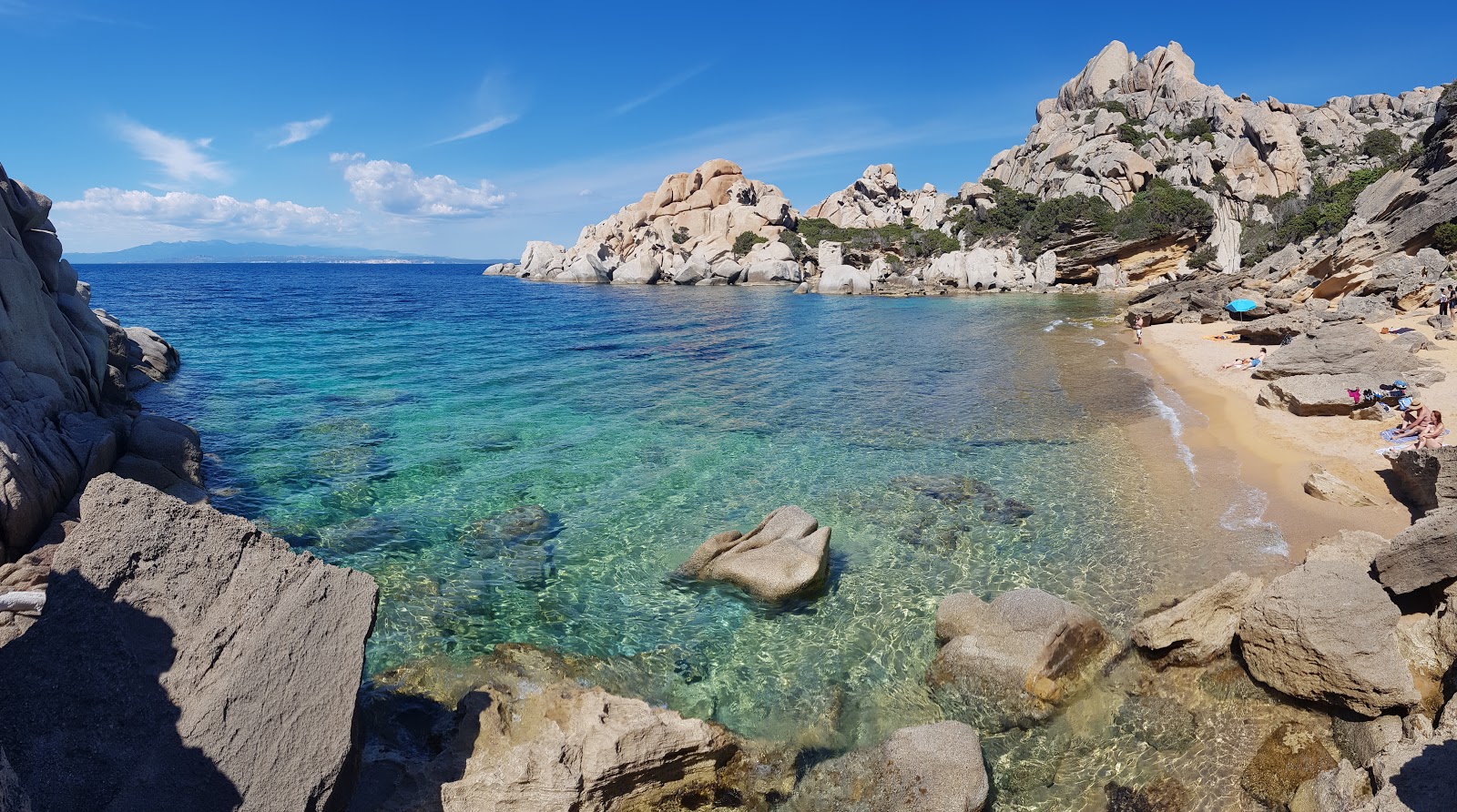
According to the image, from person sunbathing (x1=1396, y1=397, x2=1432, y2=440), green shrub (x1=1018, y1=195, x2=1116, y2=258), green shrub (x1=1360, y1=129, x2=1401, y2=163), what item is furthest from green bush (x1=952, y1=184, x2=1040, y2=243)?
person sunbathing (x1=1396, y1=397, x2=1432, y2=440)

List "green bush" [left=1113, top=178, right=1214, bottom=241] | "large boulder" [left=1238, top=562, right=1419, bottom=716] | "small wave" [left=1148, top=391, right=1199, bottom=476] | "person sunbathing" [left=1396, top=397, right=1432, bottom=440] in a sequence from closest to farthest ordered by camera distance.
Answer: "large boulder" [left=1238, top=562, right=1419, bottom=716] → "person sunbathing" [left=1396, top=397, right=1432, bottom=440] → "small wave" [left=1148, top=391, right=1199, bottom=476] → "green bush" [left=1113, top=178, right=1214, bottom=241]

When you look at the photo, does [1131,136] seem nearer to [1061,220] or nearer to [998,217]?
[998,217]

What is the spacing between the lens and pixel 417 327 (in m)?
44.5

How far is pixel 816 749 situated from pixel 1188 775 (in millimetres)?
3782

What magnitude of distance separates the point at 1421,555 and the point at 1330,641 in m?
2.11

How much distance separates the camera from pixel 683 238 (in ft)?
351

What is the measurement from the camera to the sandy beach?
482 inches

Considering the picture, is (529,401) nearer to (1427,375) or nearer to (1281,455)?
(1281,455)

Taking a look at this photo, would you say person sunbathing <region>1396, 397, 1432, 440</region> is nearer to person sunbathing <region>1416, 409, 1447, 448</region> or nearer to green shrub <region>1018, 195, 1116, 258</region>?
person sunbathing <region>1416, 409, 1447, 448</region>

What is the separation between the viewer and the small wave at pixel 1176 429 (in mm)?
15809

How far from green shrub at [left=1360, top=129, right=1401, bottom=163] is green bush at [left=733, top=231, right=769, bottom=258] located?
225 feet

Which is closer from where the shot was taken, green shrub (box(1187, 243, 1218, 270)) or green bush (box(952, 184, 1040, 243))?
green shrub (box(1187, 243, 1218, 270))

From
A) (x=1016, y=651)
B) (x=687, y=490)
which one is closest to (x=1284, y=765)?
(x=1016, y=651)

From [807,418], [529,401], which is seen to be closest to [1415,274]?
[807,418]
